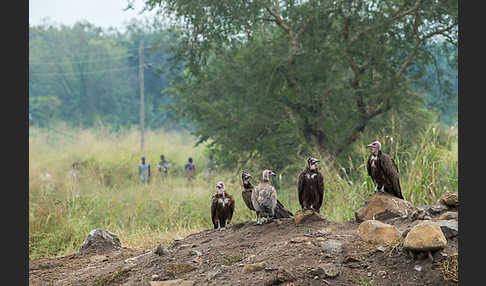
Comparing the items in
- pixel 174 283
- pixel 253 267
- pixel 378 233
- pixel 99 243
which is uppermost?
pixel 378 233

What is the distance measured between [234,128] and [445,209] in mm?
6506

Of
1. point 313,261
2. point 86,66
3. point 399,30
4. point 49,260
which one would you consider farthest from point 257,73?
point 86,66

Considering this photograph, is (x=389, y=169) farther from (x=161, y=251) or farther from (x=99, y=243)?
(x=99, y=243)

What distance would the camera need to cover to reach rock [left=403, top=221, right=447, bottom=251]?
11.9ft

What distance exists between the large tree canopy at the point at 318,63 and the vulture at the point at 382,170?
497 centimetres

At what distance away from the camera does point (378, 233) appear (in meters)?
4.13

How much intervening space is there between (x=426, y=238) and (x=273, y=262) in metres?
1.16

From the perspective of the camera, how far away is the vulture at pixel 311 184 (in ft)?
15.6

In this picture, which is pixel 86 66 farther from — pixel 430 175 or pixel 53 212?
pixel 430 175

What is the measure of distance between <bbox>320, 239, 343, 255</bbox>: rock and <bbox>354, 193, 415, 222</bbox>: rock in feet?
2.51

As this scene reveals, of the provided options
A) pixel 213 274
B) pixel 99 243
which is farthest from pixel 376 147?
pixel 99 243

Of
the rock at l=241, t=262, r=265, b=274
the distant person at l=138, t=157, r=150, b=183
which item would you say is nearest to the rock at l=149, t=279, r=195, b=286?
the rock at l=241, t=262, r=265, b=274

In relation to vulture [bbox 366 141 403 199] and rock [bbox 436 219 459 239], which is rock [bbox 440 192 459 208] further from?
rock [bbox 436 219 459 239]

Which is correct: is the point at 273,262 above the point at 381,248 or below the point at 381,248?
below
